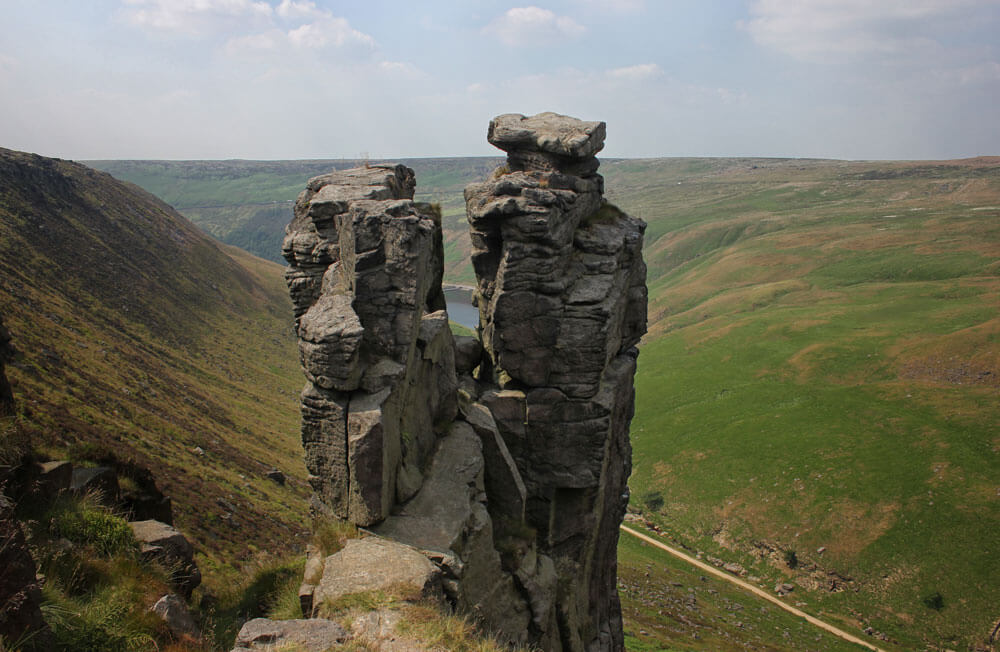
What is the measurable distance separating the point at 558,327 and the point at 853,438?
6397cm

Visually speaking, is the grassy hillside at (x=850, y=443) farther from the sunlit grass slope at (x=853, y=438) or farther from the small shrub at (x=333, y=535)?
the small shrub at (x=333, y=535)

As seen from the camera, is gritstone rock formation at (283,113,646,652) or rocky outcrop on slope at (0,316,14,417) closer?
gritstone rock formation at (283,113,646,652)

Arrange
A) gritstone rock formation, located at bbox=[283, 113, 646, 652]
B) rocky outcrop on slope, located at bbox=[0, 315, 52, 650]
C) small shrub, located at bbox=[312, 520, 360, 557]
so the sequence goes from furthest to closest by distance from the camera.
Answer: gritstone rock formation, located at bbox=[283, 113, 646, 652], small shrub, located at bbox=[312, 520, 360, 557], rocky outcrop on slope, located at bbox=[0, 315, 52, 650]

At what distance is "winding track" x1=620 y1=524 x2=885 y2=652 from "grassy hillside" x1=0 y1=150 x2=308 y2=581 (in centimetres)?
3774

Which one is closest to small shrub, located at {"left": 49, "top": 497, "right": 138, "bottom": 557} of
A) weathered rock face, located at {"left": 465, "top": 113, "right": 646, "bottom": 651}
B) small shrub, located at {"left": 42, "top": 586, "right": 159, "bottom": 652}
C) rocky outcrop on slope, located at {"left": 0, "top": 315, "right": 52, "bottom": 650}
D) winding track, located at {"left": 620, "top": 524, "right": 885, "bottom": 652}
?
small shrub, located at {"left": 42, "top": 586, "right": 159, "bottom": 652}

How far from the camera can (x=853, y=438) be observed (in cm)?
7312

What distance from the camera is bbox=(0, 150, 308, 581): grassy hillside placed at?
36.3m

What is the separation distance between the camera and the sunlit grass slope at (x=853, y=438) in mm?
54750

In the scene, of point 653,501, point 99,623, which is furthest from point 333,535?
point 653,501

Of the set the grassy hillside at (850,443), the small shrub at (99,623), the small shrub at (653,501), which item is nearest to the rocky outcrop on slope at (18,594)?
the small shrub at (99,623)

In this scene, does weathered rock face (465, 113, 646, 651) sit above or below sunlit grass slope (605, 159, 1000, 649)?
above

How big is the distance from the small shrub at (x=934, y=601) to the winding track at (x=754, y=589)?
22.4ft

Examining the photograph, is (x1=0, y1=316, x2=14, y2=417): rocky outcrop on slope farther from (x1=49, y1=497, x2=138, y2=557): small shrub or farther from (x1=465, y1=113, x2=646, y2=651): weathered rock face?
(x1=465, y1=113, x2=646, y2=651): weathered rock face

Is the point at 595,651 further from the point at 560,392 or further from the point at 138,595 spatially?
the point at 138,595
